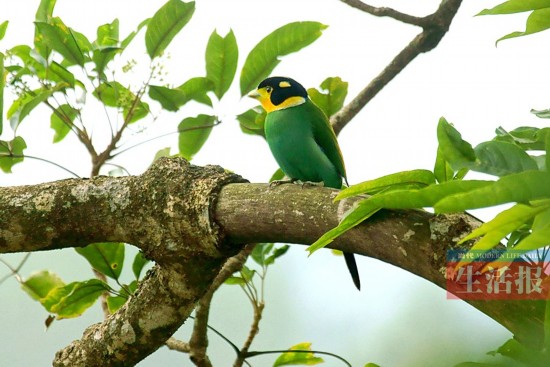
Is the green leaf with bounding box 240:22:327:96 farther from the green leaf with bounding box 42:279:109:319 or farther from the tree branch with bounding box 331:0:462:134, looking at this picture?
the green leaf with bounding box 42:279:109:319

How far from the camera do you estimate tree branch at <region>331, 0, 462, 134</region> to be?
1850mm

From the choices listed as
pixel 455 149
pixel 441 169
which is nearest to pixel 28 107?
pixel 441 169

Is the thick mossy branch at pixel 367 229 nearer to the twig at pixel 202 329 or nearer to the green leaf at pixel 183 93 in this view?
the twig at pixel 202 329

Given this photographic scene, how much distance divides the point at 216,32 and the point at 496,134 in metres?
1.08

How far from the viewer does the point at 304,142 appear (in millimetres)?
1906

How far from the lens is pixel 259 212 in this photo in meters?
1.15

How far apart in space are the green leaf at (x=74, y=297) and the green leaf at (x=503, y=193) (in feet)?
4.19

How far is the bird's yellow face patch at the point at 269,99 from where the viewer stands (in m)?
2.03

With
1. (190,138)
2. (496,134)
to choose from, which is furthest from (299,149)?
(496,134)

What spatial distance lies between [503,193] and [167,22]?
1398 millimetres

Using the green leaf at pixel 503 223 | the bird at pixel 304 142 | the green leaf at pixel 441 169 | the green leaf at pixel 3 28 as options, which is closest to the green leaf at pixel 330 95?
the bird at pixel 304 142

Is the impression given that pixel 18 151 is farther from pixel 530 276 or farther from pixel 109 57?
pixel 530 276

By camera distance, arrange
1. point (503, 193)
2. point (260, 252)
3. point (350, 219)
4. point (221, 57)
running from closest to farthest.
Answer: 1. point (503, 193)
2. point (350, 219)
3. point (221, 57)
4. point (260, 252)

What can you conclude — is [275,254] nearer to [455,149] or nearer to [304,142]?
[304,142]
